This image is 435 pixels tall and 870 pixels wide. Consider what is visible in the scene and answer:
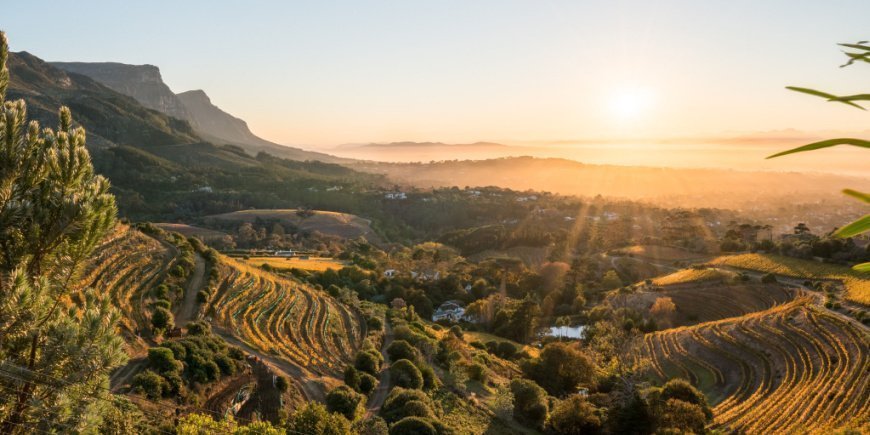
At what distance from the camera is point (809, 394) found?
3612cm

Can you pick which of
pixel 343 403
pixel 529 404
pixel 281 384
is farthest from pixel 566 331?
pixel 281 384

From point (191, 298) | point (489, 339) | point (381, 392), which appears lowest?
point (489, 339)

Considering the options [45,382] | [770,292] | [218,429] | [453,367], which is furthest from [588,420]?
[770,292]

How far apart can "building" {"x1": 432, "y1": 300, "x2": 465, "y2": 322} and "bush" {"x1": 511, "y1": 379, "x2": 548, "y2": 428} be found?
32.5 metres

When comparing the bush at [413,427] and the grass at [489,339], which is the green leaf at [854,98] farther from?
the grass at [489,339]

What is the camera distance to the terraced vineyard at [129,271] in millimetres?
35481

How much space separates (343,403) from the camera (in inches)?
1226

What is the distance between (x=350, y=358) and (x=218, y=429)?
2408 centimetres

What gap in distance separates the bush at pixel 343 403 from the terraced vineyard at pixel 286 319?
602 centimetres

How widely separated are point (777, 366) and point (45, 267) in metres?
49.8

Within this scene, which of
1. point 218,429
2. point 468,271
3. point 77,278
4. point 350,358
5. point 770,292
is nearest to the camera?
point 77,278

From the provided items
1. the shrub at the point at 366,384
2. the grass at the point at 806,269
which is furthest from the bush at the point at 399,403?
the grass at the point at 806,269

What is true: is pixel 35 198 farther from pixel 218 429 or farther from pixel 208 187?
pixel 208 187

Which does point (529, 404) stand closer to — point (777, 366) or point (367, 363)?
point (367, 363)
